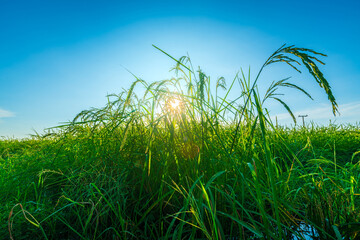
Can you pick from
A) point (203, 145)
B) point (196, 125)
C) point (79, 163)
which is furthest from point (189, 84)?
point (79, 163)

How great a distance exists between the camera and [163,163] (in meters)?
1.67

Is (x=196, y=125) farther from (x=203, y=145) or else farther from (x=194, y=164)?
(x=194, y=164)

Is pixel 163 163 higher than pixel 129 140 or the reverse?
the reverse

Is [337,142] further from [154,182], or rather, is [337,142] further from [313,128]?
[154,182]

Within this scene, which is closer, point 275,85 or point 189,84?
point 275,85

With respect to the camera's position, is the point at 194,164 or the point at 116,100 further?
the point at 116,100

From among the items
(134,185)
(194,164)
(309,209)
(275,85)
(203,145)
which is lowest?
(309,209)

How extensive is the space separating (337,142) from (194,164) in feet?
13.1

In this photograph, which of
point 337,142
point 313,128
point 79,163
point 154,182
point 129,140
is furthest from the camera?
point 313,128

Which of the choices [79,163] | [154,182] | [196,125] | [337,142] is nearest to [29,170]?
[79,163]

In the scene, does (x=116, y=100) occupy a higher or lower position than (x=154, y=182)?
higher

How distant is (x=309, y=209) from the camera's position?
1.41 meters

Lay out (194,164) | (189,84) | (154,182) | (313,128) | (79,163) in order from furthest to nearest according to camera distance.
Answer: (313,128)
(79,163)
(189,84)
(154,182)
(194,164)

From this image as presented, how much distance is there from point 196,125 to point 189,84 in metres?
0.34
